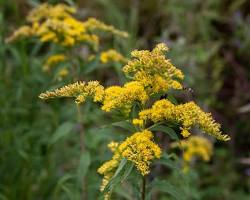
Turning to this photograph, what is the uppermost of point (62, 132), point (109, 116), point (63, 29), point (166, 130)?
point (109, 116)

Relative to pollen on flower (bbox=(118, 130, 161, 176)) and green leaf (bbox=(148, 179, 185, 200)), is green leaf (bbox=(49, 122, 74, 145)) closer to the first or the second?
green leaf (bbox=(148, 179, 185, 200))

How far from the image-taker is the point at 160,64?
2107 millimetres

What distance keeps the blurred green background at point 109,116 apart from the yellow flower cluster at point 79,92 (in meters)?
0.35

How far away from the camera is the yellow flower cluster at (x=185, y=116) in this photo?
6.58ft

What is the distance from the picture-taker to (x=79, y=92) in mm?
2092

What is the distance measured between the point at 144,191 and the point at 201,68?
9.98ft

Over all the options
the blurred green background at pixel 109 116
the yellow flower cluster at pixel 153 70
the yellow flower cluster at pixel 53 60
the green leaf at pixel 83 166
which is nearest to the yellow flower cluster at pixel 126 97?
the yellow flower cluster at pixel 153 70

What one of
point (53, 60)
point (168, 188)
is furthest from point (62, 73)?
point (168, 188)

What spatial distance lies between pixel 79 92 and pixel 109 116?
104 inches

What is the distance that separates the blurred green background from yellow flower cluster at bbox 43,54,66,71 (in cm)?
12

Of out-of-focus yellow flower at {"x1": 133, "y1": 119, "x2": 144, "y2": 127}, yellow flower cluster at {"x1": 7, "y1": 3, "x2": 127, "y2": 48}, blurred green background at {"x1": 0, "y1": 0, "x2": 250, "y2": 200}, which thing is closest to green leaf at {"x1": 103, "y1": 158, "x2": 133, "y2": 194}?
out-of-focus yellow flower at {"x1": 133, "y1": 119, "x2": 144, "y2": 127}

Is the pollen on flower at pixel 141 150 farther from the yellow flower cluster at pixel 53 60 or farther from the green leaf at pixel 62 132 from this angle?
the yellow flower cluster at pixel 53 60

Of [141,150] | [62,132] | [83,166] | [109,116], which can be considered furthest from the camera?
[109,116]

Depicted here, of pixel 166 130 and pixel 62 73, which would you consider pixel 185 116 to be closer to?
pixel 166 130
